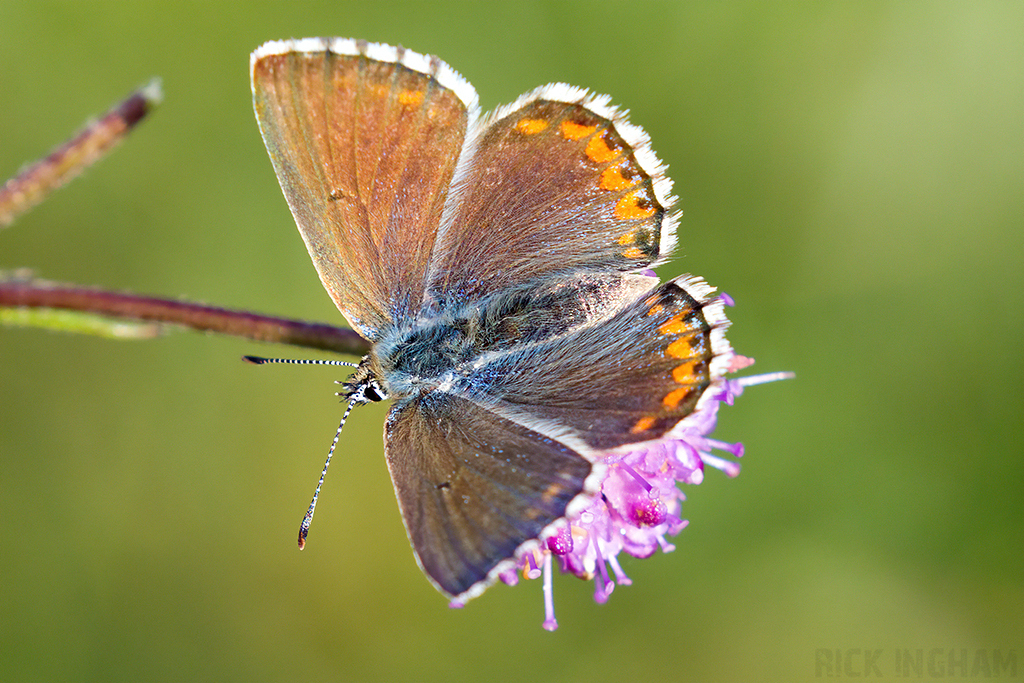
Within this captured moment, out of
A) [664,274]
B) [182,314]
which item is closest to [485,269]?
[182,314]

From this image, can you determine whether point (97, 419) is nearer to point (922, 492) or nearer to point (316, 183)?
point (316, 183)

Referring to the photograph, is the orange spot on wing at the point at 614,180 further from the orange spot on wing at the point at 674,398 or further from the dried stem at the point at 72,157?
the dried stem at the point at 72,157

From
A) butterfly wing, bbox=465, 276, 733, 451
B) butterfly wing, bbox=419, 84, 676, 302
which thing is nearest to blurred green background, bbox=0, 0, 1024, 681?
butterfly wing, bbox=419, 84, 676, 302

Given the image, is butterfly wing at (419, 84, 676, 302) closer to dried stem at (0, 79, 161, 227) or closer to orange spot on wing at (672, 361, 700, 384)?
orange spot on wing at (672, 361, 700, 384)

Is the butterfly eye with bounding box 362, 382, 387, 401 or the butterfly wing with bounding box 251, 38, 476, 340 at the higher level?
the butterfly wing with bounding box 251, 38, 476, 340

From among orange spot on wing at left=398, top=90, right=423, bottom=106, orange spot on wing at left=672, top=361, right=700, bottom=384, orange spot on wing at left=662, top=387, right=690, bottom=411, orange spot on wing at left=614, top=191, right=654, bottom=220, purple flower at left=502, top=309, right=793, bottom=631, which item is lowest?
purple flower at left=502, top=309, right=793, bottom=631

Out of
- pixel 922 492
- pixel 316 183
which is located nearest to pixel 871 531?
pixel 922 492
